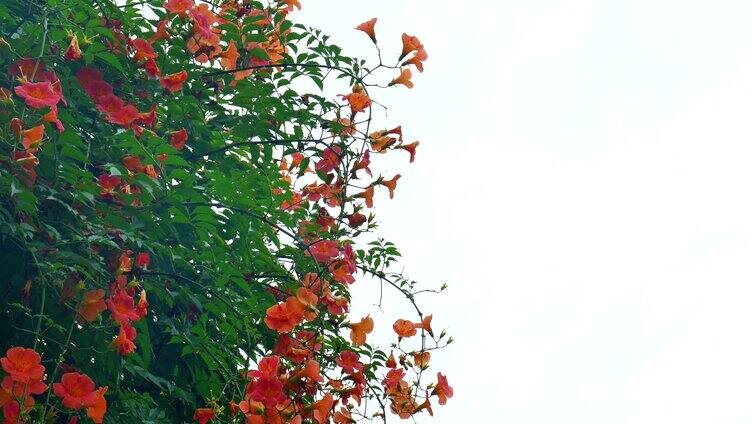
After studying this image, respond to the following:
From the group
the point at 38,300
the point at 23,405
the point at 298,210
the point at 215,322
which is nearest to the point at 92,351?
the point at 38,300

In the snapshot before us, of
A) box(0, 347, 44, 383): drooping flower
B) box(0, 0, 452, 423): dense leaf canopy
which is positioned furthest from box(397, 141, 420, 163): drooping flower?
box(0, 347, 44, 383): drooping flower

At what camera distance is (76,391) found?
8.88 ft

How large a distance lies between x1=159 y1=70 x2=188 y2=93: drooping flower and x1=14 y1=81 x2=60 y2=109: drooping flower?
64 cm

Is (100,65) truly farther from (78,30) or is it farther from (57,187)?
(57,187)

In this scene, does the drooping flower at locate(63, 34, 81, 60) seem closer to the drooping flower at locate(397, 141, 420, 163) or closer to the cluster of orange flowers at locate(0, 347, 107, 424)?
the cluster of orange flowers at locate(0, 347, 107, 424)

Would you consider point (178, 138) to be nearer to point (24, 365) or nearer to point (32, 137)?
point (32, 137)

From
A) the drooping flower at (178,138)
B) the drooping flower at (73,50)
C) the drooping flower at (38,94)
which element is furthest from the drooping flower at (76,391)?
the drooping flower at (178,138)

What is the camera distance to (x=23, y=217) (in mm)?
2848

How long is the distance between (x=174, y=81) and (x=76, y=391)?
1100 mm

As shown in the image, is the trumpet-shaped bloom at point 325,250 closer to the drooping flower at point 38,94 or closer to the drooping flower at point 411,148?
the drooping flower at point 411,148

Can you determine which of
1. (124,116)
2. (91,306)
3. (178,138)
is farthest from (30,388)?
(178,138)

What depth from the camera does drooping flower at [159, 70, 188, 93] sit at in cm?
334

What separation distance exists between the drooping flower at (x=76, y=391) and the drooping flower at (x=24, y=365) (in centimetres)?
8

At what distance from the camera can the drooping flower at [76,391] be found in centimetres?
268
